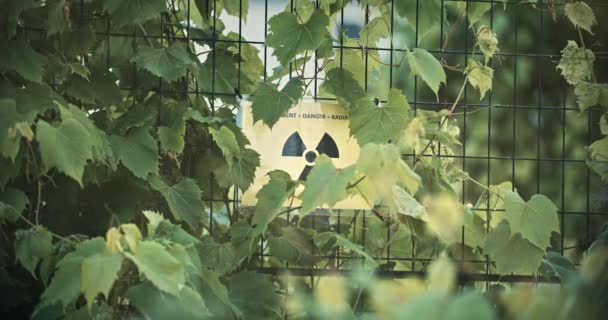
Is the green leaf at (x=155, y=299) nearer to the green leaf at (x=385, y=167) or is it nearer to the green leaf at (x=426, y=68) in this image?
the green leaf at (x=385, y=167)

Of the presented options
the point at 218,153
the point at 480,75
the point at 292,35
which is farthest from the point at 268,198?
the point at 480,75

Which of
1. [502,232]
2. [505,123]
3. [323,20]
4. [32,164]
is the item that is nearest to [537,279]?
[502,232]

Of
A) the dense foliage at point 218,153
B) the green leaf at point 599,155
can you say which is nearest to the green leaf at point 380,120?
the dense foliage at point 218,153

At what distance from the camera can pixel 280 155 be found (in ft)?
7.91

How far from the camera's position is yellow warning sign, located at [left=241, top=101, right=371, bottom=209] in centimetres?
241

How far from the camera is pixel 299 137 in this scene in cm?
243

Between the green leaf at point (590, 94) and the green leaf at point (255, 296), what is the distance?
36.3 inches

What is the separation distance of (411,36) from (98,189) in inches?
42.0

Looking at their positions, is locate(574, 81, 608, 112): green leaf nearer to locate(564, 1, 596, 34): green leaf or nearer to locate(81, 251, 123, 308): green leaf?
locate(564, 1, 596, 34): green leaf

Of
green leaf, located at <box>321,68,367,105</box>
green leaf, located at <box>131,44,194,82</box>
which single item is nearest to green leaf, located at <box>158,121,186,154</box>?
green leaf, located at <box>131,44,194,82</box>

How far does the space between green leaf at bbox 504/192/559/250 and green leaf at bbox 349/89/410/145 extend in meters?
0.31

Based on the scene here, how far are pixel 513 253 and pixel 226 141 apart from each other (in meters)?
0.70

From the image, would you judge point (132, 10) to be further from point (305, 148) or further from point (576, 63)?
point (576, 63)

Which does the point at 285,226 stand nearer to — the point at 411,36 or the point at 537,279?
the point at 537,279
